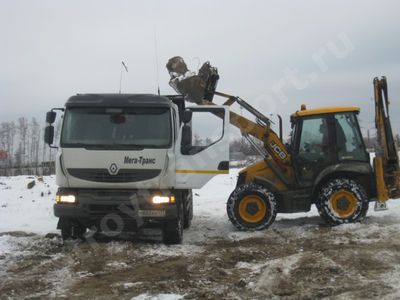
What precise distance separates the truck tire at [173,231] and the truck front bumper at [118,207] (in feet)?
0.75

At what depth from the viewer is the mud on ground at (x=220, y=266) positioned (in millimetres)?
5727

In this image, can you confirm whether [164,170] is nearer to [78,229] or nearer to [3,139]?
[78,229]

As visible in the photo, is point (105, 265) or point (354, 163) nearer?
point (105, 265)

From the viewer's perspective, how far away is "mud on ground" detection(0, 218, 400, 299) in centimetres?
573

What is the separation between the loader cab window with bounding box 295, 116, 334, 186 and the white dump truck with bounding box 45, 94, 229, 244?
9.91 ft

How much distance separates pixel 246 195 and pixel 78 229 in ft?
11.7

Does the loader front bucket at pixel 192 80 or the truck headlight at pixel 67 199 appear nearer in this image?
the truck headlight at pixel 67 199

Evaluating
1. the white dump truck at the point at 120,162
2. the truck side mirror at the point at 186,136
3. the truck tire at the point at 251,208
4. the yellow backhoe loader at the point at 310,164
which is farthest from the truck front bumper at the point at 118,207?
the yellow backhoe loader at the point at 310,164

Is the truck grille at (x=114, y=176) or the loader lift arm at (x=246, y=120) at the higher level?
the loader lift arm at (x=246, y=120)

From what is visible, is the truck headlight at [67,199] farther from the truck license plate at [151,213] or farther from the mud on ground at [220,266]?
the truck license plate at [151,213]

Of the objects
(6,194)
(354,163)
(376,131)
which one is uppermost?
(376,131)

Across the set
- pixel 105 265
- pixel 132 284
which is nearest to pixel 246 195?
pixel 105 265

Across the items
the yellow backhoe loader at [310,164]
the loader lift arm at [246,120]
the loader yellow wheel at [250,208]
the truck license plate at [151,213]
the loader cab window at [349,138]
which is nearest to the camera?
the truck license plate at [151,213]

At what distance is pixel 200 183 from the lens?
9227 millimetres
